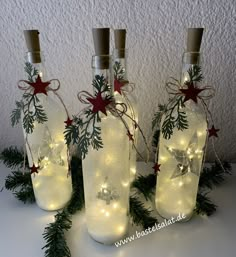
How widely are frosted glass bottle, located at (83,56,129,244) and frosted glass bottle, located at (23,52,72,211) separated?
11cm

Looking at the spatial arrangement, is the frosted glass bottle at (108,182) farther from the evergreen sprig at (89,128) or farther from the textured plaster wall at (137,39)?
the textured plaster wall at (137,39)

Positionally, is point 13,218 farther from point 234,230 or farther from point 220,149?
point 220,149

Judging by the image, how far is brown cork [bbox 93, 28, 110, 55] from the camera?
0.36m

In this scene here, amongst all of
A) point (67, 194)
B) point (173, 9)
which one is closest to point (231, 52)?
point (173, 9)

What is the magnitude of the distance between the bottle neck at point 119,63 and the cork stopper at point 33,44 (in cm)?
15

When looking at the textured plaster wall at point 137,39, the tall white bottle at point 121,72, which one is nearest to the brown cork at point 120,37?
the tall white bottle at point 121,72

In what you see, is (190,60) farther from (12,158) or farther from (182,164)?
(12,158)

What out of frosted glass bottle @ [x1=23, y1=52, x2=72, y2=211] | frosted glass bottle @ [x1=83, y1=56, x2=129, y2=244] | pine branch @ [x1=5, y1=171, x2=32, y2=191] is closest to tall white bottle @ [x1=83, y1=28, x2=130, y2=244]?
frosted glass bottle @ [x1=83, y1=56, x2=129, y2=244]

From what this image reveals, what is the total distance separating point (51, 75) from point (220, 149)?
1.68 ft

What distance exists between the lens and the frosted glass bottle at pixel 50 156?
0.51 m

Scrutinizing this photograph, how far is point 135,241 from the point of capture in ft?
1.59

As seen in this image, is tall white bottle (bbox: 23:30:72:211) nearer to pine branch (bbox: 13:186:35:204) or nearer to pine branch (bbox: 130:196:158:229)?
pine branch (bbox: 13:186:35:204)

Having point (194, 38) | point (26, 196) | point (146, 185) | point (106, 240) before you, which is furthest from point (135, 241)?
point (194, 38)

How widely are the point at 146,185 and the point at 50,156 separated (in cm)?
24
